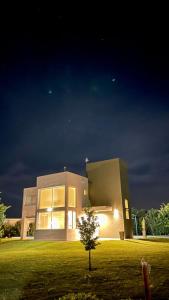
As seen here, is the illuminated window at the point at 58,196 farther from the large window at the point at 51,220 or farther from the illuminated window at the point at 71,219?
the illuminated window at the point at 71,219

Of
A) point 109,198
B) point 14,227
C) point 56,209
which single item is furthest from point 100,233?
point 14,227

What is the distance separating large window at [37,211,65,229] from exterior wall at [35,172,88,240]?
1.73 ft

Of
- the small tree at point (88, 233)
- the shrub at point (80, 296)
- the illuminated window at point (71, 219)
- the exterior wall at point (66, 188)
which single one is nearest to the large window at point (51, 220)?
the exterior wall at point (66, 188)

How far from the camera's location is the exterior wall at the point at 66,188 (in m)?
27.4

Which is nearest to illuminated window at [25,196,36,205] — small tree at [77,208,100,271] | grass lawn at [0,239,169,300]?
grass lawn at [0,239,169,300]

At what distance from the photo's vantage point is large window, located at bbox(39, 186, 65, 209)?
96.3 feet

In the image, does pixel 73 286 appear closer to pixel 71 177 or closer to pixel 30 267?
pixel 30 267

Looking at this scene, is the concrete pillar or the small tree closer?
the small tree

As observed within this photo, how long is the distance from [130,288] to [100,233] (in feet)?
73.3

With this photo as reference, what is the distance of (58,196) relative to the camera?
29.7m

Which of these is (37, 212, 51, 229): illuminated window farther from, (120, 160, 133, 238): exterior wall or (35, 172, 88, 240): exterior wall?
(120, 160, 133, 238): exterior wall

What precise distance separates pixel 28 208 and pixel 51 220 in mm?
5493

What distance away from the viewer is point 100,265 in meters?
12.7

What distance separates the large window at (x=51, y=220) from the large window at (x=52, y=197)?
2.97 feet
